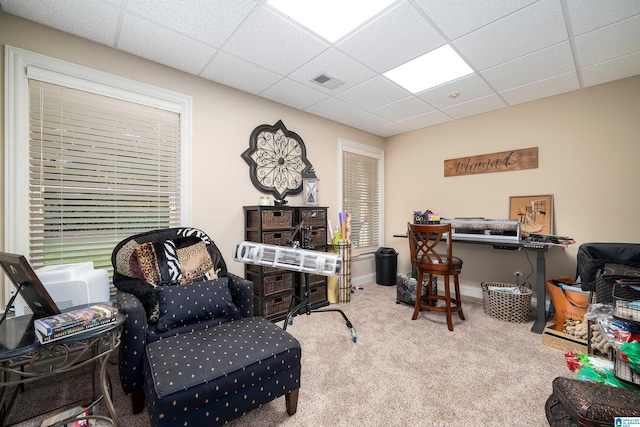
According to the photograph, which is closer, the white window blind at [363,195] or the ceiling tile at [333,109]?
the ceiling tile at [333,109]

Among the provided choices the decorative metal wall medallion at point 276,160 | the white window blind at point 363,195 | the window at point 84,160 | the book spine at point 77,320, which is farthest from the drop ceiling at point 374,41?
the book spine at point 77,320

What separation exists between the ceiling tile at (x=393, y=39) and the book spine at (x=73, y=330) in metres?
2.45

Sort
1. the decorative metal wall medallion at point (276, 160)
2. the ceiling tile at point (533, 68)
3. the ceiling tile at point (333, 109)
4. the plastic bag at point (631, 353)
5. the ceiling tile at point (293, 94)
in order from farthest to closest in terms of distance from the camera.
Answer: the ceiling tile at point (333, 109) < the decorative metal wall medallion at point (276, 160) < the ceiling tile at point (293, 94) < the ceiling tile at point (533, 68) < the plastic bag at point (631, 353)

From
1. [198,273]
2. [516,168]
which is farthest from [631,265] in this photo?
[198,273]

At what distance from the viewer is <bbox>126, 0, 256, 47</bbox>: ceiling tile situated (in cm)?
171

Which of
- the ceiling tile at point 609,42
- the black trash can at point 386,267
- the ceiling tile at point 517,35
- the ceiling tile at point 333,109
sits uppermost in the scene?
the ceiling tile at point 333,109

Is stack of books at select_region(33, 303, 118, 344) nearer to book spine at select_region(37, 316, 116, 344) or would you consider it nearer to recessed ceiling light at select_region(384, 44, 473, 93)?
book spine at select_region(37, 316, 116, 344)

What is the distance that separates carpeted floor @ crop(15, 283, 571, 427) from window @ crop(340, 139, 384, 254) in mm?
1793

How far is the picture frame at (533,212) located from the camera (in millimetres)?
3139

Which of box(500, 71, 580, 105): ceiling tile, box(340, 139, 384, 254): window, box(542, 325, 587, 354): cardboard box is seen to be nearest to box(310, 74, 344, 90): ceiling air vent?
box(340, 139, 384, 254): window

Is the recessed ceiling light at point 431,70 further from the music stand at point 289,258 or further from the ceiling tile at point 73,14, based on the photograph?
the ceiling tile at point 73,14

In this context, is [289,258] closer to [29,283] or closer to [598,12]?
[29,283]

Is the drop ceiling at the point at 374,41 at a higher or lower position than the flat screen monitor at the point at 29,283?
higher

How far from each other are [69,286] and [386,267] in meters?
3.77
